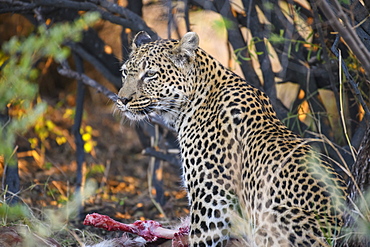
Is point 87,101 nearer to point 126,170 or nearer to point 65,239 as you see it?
point 126,170

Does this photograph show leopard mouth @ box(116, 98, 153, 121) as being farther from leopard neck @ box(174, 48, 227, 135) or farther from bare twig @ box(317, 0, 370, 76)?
bare twig @ box(317, 0, 370, 76)

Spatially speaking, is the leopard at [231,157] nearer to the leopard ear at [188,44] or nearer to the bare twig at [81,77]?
the leopard ear at [188,44]

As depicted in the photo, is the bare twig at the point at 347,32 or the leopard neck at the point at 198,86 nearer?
the bare twig at the point at 347,32

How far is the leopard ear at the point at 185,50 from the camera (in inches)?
214

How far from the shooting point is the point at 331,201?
13.9 ft

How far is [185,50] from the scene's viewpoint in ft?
17.9

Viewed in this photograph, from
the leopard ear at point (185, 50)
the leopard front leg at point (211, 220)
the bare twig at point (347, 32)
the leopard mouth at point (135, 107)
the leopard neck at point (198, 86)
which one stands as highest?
the bare twig at point (347, 32)

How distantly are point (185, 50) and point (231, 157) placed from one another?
3.69 feet

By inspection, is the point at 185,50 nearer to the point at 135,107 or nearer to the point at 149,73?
the point at 149,73

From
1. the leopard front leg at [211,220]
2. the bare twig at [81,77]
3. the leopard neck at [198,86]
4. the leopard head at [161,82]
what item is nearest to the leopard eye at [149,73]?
the leopard head at [161,82]

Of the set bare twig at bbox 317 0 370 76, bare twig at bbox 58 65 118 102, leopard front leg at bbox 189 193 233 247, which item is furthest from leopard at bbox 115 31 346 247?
bare twig at bbox 58 65 118 102

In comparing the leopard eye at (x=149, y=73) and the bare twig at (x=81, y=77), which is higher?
the leopard eye at (x=149, y=73)

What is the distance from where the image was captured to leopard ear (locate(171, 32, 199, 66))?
17.9 feet

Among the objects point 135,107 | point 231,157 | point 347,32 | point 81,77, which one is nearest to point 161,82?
point 135,107
